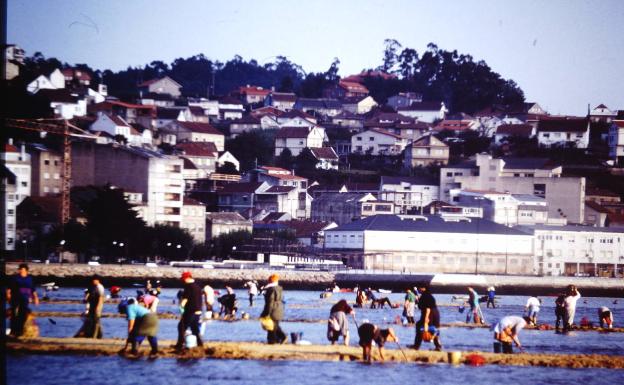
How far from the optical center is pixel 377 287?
71.8m

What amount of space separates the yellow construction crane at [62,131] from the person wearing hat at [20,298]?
5172 centimetres

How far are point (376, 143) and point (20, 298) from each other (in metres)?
112

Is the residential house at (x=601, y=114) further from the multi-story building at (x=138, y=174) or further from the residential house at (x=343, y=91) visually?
the multi-story building at (x=138, y=174)

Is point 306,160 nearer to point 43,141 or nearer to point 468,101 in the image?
point 43,141

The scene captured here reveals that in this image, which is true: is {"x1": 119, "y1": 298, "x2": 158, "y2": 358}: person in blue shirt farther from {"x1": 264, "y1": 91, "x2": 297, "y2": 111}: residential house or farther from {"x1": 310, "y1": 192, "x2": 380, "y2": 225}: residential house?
{"x1": 264, "y1": 91, "x2": 297, "y2": 111}: residential house

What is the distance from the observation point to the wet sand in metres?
22.0

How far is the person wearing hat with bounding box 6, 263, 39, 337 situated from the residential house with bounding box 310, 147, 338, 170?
99.2m

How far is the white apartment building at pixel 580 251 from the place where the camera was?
88.8 meters

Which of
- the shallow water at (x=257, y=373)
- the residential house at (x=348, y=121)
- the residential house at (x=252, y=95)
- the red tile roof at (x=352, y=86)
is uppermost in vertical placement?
the red tile roof at (x=352, y=86)

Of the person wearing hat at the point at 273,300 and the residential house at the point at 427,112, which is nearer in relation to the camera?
the person wearing hat at the point at 273,300

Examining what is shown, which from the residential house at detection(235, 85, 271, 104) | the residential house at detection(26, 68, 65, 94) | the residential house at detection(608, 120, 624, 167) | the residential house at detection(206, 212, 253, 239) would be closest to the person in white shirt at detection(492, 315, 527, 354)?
the residential house at detection(206, 212, 253, 239)

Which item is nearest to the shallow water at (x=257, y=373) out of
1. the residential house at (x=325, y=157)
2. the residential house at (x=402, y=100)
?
the residential house at (x=325, y=157)

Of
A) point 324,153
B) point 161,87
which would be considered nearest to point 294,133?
point 324,153

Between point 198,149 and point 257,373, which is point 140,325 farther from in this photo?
point 198,149
